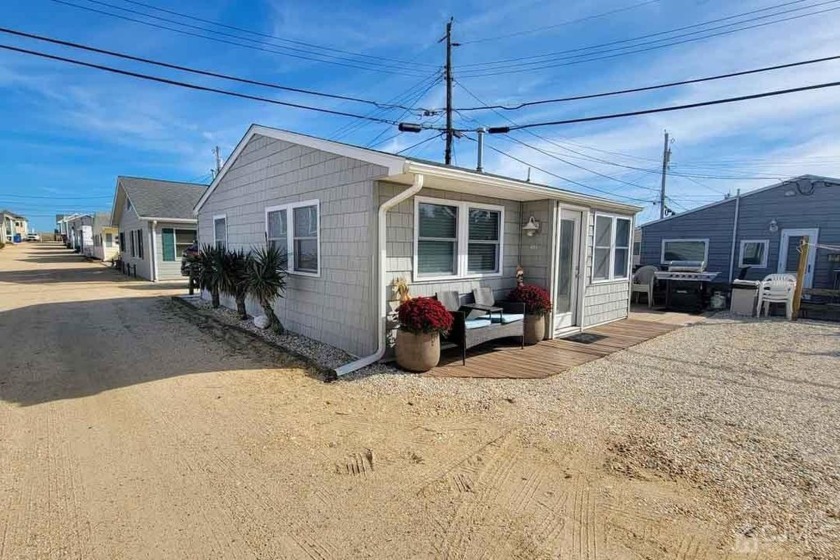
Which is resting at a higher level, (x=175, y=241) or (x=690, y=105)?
(x=690, y=105)

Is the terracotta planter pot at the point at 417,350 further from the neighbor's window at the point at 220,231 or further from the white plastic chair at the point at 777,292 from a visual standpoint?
the white plastic chair at the point at 777,292

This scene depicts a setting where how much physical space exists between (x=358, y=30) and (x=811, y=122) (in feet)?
36.2

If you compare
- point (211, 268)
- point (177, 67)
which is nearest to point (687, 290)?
point (211, 268)

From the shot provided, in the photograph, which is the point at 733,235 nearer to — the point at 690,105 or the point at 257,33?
the point at 690,105

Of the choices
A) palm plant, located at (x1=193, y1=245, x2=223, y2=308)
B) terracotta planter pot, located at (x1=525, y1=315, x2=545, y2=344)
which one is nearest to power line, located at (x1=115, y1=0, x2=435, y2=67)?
palm plant, located at (x1=193, y1=245, x2=223, y2=308)

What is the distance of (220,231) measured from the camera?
10070 mm

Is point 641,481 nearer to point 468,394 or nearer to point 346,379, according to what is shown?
point 468,394

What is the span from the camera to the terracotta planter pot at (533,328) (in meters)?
6.71

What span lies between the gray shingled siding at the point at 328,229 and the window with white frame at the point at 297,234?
0.14 meters

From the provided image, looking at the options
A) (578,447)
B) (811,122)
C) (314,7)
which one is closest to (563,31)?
(314,7)

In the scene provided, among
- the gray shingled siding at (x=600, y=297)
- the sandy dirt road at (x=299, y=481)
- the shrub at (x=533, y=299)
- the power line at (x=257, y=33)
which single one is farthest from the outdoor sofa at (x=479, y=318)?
the power line at (x=257, y=33)

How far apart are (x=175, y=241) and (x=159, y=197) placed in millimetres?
2295

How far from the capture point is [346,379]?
4.94 metres

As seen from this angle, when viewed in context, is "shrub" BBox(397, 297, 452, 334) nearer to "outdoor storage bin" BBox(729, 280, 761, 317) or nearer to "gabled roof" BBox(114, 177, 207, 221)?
"outdoor storage bin" BBox(729, 280, 761, 317)
